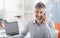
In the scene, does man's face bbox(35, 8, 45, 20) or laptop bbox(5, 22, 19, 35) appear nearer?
man's face bbox(35, 8, 45, 20)

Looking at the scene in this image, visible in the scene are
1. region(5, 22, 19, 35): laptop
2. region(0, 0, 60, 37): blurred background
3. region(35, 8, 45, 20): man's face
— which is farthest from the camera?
region(0, 0, 60, 37): blurred background

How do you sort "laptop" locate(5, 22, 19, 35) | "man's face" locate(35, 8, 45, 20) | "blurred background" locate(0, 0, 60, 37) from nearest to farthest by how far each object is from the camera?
"man's face" locate(35, 8, 45, 20) < "laptop" locate(5, 22, 19, 35) < "blurred background" locate(0, 0, 60, 37)

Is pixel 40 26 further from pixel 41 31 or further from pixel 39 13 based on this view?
pixel 39 13

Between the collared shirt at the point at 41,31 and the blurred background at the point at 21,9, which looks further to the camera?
the blurred background at the point at 21,9

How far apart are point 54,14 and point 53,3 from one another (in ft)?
0.79

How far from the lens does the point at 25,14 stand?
2.81 m

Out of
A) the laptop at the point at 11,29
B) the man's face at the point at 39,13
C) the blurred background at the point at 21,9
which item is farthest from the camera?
the blurred background at the point at 21,9

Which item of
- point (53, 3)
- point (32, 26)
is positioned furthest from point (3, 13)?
point (32, 26)

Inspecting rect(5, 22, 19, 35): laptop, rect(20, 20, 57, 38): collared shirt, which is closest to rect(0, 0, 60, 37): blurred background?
rect(5, 22, 19, 35): laptop

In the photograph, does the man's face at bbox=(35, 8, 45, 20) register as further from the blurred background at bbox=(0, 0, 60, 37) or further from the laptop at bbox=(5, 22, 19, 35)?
the blurred background at bbox=(0, 0, 60, 37)

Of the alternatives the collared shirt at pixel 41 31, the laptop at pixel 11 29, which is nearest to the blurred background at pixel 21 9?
the laptop at pixel 11 29

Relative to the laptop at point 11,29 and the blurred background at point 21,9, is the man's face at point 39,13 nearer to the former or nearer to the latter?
the laptop at point 11,29

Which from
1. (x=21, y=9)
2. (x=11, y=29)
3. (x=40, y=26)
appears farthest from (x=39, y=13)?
(x=21, y=9)

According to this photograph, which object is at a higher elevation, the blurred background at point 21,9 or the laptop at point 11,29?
the blurred background at point 21,9
